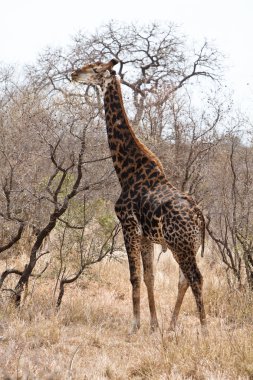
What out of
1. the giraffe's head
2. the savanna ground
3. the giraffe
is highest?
the giraffe's head

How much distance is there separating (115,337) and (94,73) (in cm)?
313

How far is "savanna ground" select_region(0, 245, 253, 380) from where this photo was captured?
466 centimetres

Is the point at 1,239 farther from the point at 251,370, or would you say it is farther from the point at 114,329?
the point at 251,370

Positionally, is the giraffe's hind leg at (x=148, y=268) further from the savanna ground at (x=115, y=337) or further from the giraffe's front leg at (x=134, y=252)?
the savanna ground at (x=115, y=337)

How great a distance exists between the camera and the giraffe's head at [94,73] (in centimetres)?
695

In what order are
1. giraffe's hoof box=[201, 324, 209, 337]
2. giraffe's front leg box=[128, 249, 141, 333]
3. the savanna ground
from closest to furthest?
the savanna ground
giraffe's hoof box=[201, 324, 209, 337]
giraffe's front leg box=[128, 249, 141, 333]

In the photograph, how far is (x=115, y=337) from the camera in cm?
628

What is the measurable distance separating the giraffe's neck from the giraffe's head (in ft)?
0.29

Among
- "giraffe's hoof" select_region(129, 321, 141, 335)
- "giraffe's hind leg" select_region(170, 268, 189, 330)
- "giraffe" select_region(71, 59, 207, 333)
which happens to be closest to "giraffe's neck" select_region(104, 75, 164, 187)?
"giraffe" select_region(71, 59, 207, 333)

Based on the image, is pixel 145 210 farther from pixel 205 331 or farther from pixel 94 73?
pixel 94 73

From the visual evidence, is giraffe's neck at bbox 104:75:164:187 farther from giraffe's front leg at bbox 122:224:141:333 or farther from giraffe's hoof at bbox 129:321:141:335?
giraffe's hoof at bbox 129:321:141:335

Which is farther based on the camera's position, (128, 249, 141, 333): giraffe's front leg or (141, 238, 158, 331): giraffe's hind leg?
(141, 238, 158, 331): giraffe's hind leg

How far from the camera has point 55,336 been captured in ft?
19.1

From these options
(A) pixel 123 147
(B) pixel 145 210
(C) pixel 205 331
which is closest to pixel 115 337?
(C) pixel 205 331
